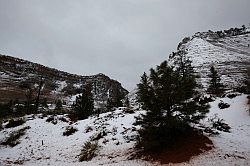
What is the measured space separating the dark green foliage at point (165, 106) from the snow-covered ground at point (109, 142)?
1862 mm

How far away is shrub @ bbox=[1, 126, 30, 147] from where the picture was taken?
2695 centimetres

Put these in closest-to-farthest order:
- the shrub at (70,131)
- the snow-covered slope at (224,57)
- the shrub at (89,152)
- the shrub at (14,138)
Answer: the shrub at (89,152)
the shrub at (14,138)
the shrub at (70,131)
the snow-covered slope at (224,57)

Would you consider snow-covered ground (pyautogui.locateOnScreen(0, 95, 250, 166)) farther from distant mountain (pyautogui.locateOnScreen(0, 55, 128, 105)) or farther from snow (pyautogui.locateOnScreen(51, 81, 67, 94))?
snow (pyautogui.locateOnScreen(51, 81, 67, 94))

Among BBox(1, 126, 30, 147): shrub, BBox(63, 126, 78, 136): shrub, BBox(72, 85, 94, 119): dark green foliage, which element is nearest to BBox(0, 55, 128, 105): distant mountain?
BBox(72, 85, 94, 119): dark green foliage

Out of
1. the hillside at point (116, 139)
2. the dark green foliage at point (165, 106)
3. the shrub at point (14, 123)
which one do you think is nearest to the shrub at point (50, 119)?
the hillside at point (116, 139)

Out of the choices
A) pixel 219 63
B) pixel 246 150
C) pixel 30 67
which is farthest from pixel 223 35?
pixel 246 150

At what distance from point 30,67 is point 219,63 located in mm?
116994

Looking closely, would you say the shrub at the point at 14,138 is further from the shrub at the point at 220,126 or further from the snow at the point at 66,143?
the shrub at the point at 220,126

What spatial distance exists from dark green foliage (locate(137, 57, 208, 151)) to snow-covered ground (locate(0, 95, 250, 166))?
1.86 metres

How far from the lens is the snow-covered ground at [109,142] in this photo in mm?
15791

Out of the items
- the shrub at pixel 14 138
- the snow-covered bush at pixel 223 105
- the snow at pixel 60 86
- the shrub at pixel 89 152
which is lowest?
the shrub at pixel 89 152

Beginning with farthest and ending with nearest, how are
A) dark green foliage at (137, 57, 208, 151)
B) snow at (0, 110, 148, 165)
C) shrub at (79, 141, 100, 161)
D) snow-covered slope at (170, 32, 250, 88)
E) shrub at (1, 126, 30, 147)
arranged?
snow-covered slope at (170, 32, 250, 88), shrub at (1, 126, 30, 147), snow at (0, 110, 148, 165), shrub at (79, 141, 100, 161), dark green foliage at (137, 57, 208, 151)

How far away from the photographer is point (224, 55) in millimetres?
116062

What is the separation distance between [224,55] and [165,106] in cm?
10907
